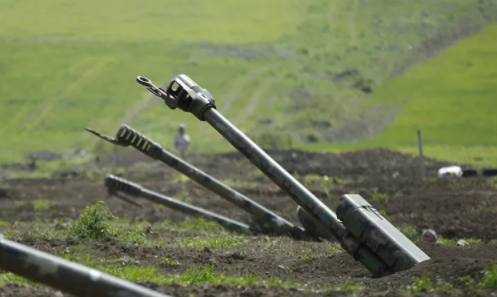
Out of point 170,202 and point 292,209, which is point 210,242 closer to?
point 170,202

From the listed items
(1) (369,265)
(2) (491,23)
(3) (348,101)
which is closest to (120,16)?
(3) (348,101)

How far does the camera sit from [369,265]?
9.55 metres

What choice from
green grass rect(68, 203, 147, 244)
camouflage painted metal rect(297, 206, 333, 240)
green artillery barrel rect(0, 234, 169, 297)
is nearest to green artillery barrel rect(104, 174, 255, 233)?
camouflage painted metal rect(297, 206, 333, 240)

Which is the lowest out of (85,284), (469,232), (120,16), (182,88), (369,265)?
(120,16)

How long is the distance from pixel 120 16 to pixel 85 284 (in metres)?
64.2

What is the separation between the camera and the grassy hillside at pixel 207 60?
51688mm

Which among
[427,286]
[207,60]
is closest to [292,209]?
[427,286]

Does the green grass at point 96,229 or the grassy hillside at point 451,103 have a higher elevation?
the green grass at point 96,229

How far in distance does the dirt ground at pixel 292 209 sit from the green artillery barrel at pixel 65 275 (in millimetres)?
1562

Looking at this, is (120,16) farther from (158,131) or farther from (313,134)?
(313,134)

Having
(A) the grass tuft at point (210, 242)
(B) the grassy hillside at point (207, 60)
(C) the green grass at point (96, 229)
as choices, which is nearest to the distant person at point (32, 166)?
(B) the grassy hillside at point (207, 60)

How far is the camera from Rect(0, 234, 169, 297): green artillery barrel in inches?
216

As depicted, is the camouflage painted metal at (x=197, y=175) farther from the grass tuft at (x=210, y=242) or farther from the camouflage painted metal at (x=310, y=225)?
the grass tuft at (x=210, y=242)

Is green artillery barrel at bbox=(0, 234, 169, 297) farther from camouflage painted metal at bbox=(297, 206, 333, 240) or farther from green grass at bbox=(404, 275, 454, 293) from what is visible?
camouflage painted metal at bbox=(297, 206, 333, 240)
